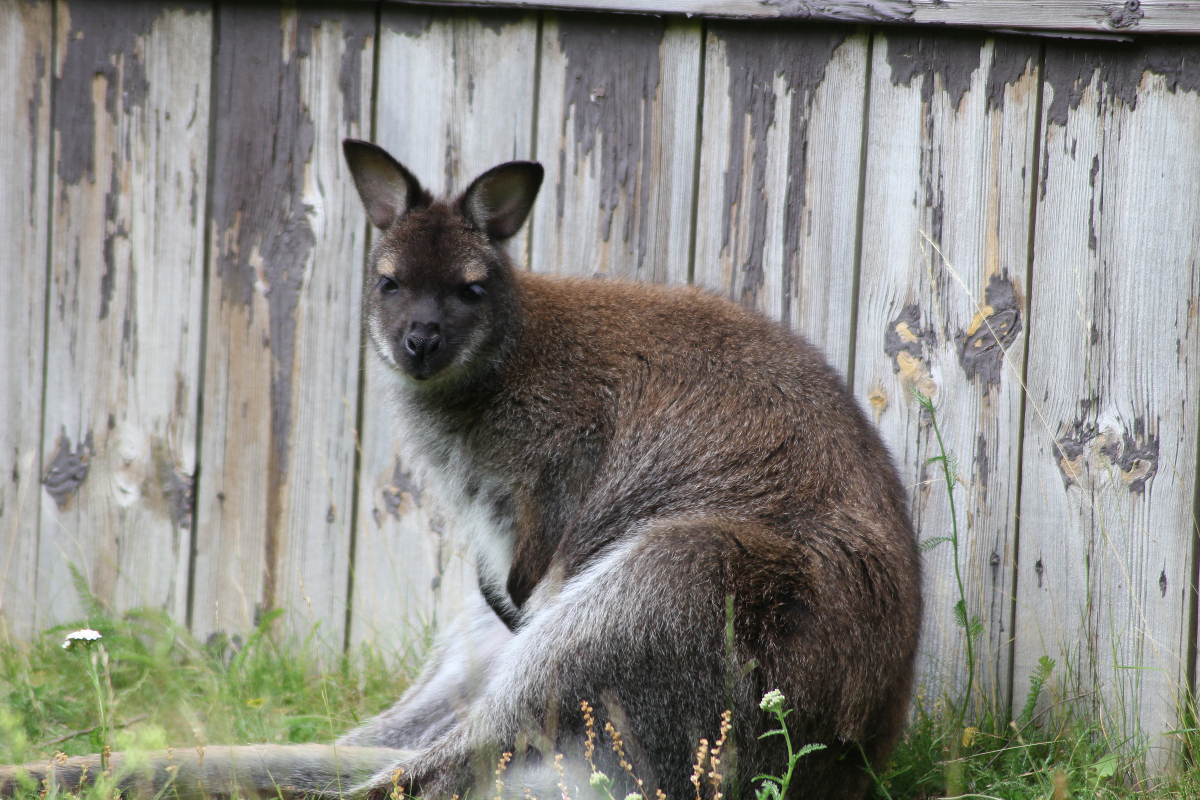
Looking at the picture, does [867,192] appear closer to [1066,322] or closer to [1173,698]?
[1066,322]

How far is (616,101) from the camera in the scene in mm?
4059

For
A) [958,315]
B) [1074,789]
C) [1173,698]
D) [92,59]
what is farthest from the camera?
[92,59]

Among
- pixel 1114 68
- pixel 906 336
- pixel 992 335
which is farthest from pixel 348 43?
pixel 1114 68

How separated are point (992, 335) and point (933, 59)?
0.99 meters

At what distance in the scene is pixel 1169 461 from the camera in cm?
356

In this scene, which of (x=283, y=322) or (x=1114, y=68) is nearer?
(x=1114, y=68)

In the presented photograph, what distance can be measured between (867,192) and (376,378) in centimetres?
188

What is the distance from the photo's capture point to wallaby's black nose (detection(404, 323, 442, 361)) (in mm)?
3289

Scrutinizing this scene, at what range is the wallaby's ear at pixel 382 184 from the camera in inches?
138

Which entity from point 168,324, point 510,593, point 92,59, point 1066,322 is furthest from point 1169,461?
point 92,59

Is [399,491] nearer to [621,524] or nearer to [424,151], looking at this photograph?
[424,151]

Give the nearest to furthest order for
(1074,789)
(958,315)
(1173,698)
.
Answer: (1074,789) < (1173,698) < (958,315)

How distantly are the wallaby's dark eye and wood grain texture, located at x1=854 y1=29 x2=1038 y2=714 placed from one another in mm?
1408

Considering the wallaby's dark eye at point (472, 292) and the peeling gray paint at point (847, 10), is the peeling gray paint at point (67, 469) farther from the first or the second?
the peeling gray paint at point (847, 10)
